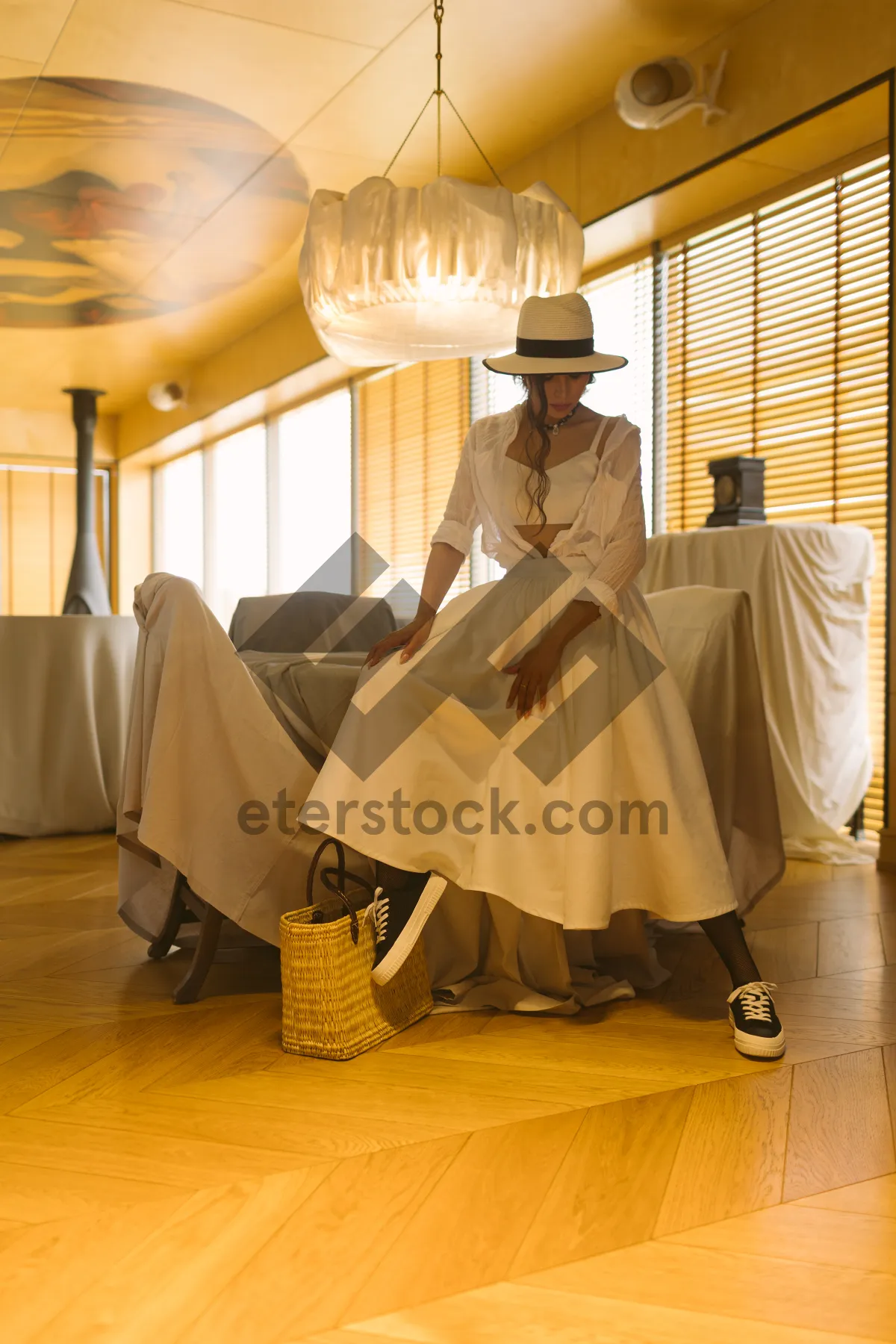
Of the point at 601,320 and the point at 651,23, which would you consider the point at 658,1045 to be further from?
the point at 601,320

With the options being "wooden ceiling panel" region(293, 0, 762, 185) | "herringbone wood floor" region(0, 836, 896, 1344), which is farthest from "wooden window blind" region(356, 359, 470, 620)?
"herringbone wood floor" region(0, 836, 896, 1344)

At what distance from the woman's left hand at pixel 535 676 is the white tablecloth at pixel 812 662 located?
1.58m

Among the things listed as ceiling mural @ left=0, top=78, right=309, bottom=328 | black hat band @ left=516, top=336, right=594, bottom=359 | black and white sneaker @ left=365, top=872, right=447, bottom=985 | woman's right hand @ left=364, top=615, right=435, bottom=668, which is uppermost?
ceiling mural @ left=0, top=78, right=309, bottom=328

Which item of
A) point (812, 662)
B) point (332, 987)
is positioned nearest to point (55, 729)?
point (812, 662)

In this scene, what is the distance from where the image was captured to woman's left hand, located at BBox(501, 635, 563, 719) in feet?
6.36

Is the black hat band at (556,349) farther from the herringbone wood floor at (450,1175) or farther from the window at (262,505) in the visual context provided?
the window at (262,505)

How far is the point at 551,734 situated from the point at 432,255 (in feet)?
4.30

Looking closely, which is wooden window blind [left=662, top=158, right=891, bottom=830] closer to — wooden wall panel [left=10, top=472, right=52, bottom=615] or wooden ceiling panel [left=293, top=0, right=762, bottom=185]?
wooden ceiling panel [left=293, top=0, right=762, bottom=185]

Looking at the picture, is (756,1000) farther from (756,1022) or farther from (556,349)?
(556,349)

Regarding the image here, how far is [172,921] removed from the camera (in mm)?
2273

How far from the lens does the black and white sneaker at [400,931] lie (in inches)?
72.7

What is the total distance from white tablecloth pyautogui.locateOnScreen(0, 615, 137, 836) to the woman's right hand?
2288 millimetres

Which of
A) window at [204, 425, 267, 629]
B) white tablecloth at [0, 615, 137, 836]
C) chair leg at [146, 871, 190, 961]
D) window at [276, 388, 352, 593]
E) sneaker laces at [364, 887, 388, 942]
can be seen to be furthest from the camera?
window at [204, 425, 267, 629]

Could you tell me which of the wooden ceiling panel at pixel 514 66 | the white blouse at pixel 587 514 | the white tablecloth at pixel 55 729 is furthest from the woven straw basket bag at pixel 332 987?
the wooden ceiling panel at pixel 514 66
